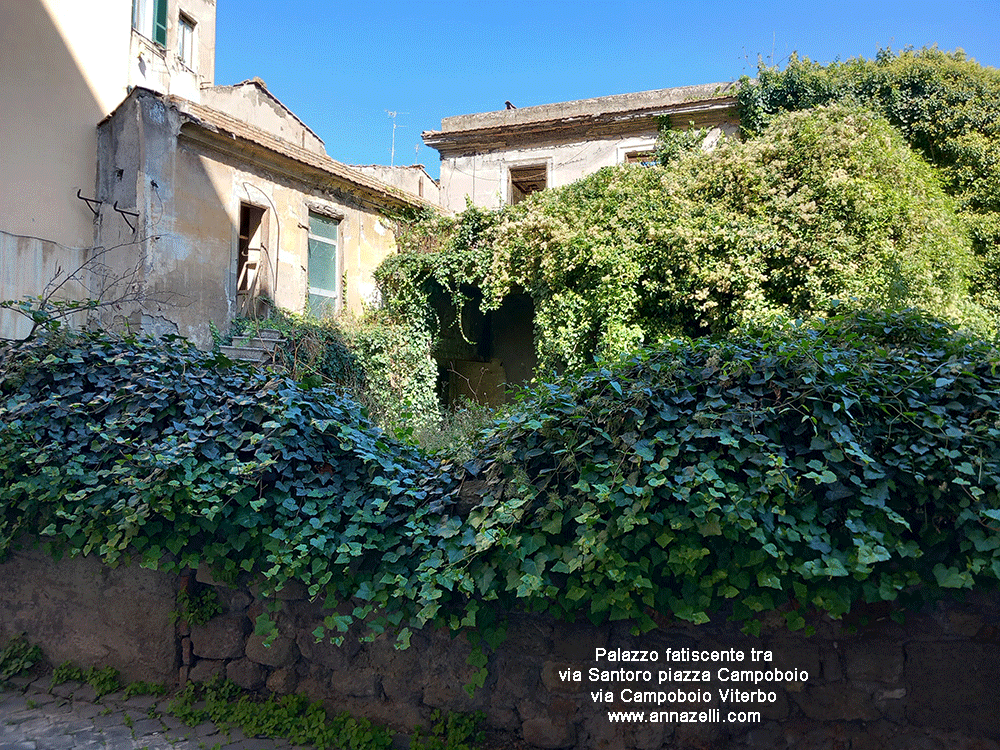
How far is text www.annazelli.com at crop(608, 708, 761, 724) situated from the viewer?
11.0ft

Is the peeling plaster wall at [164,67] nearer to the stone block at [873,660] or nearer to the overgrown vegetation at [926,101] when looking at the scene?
the overgrown vegetation at [926,101]

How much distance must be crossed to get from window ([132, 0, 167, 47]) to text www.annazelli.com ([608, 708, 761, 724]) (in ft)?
41.5

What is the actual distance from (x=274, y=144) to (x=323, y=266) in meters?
2.36

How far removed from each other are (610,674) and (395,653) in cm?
119

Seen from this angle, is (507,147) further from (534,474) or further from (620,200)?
(534,474)

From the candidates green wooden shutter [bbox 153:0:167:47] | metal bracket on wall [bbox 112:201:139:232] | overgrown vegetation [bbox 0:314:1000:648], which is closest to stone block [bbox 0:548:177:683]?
overgrown vegetation [bbox 0:314:1000:648]

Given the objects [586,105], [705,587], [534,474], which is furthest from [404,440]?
[586,105]

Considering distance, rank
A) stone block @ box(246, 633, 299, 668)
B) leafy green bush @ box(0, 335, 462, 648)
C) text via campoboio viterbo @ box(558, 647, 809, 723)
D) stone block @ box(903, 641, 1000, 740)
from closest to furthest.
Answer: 1. stone block @ box(903, 641, 1000, 740)
2. text via campoboio viterbo @ box(558, 647, 809, 723)
3. leafy green bush @ box(0, 335, 462, 648)
4. stone block @ box(246, 633, 299, 668)

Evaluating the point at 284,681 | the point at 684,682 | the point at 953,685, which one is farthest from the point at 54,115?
the point at 953,685

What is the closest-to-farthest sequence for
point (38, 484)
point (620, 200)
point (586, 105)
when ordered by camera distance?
point (38, 484)
point (620, 200)
point (586, 105)

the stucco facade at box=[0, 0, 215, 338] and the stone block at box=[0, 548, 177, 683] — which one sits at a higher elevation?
the stucco facade at box=[0, 0, 215, 338]

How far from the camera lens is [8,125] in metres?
9.50

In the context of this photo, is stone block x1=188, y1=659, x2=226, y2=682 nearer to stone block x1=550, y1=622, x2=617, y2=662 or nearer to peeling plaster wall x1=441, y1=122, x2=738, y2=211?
stone block x1=550, y1=622, x2=617, y2=662

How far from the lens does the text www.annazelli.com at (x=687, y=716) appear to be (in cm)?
335
